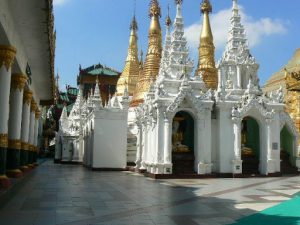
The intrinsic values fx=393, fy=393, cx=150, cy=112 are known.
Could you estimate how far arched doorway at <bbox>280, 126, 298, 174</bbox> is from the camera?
24.9 metres

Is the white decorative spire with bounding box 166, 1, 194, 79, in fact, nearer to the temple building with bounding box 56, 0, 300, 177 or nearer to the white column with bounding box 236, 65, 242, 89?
the temple building with bounding box 56, 0, 300, 177

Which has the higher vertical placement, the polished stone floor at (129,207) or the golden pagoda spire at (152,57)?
the golden pagoda spire at (152,57)

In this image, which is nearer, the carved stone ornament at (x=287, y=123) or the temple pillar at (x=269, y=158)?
the temple pillar at (x=269, y=158)

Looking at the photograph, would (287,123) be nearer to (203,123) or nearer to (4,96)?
(203,123)

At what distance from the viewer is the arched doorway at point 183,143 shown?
21.9m

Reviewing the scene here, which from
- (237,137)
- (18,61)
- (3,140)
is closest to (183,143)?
(237,137)

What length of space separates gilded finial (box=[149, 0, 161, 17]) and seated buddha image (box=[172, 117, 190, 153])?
2387cm

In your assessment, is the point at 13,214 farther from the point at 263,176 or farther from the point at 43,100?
the point at 43,100

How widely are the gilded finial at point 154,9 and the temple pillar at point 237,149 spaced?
24.9 metres

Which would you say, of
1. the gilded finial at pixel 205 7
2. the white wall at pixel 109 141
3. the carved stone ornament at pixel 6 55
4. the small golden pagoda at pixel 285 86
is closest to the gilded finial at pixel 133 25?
the gilded finial at pixel 205 7

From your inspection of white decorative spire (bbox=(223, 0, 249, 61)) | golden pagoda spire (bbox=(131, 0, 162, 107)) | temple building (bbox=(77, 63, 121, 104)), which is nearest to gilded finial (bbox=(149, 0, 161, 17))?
golden pagoda spire (bbox=(131, 0, 162, 107))

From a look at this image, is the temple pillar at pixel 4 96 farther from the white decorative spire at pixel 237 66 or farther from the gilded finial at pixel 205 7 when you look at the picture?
the gilded finial at pixel 205 7

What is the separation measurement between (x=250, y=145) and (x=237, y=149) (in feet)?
11.0

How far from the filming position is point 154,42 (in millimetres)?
41469
